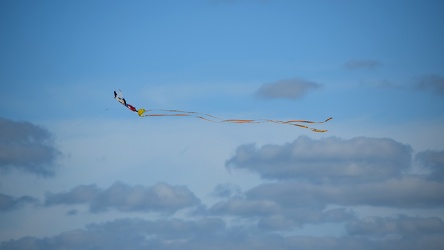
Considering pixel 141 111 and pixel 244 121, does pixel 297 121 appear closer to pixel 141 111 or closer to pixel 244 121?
pixel 244 121

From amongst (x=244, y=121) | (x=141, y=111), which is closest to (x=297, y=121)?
(x=244, y=121)

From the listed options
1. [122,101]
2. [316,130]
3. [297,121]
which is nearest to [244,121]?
[297,121]

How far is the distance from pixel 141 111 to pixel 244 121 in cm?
1273

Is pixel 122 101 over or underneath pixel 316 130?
over

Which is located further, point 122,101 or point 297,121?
point 122,101

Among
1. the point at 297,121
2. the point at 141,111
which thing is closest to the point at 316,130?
the point at 297,121

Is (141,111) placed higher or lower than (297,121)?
higher

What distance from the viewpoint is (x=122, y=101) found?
54.9 m

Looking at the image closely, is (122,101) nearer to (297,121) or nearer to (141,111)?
(141,111)

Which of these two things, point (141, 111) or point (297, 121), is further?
point (141, 111)

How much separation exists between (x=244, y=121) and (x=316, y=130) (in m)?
9.84

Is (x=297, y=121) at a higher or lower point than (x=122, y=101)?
lower

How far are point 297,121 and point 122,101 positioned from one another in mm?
17447

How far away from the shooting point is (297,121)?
47.1 metres
